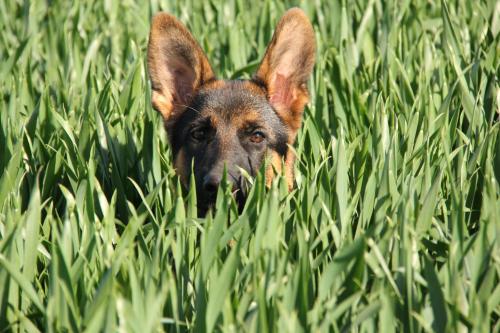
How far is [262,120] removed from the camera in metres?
4.53

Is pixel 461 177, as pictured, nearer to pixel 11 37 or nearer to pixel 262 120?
pixel 262 120

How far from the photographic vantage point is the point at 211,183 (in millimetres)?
3883

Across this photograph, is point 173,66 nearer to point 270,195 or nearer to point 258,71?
point 258,71

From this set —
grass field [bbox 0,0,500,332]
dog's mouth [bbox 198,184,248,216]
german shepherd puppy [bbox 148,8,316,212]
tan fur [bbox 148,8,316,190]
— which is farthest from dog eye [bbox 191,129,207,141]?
dog's mouth [bbox 198,184,248,216]

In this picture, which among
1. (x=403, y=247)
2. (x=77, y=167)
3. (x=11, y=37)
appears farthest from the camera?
(x=11, y=37)

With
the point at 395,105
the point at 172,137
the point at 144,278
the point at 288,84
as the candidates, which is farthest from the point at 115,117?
the point at 144,278

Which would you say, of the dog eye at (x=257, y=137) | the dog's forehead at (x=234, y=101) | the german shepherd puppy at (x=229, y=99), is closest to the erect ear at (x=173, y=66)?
the german shepherd puppy at (x=229, y=99)

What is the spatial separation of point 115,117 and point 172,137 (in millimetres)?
341

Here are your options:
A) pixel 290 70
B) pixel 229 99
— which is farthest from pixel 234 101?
pixel 290 70

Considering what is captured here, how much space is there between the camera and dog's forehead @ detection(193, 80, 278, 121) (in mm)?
4480

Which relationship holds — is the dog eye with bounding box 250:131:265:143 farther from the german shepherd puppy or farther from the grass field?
the grass field

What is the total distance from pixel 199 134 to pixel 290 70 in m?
0.70

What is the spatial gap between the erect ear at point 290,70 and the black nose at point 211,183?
907mm

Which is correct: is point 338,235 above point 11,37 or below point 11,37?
below
